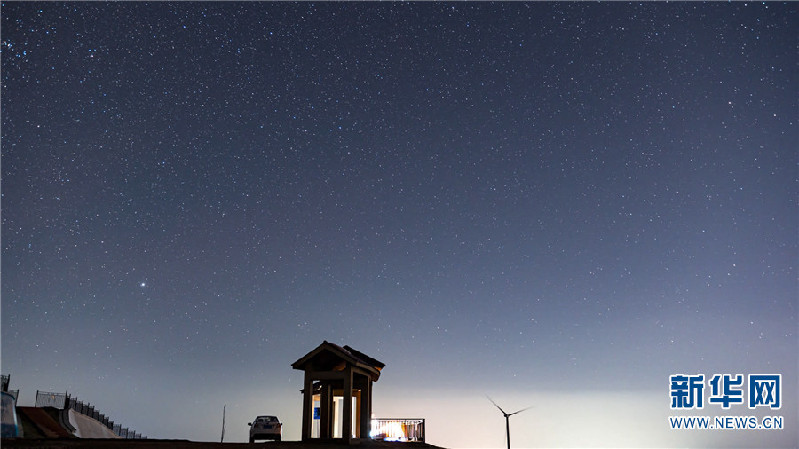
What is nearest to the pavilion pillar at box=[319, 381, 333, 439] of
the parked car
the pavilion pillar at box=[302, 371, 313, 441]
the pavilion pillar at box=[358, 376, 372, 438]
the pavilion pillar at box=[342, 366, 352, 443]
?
the pavilion pillar at box=[358, 376, 372, 438]

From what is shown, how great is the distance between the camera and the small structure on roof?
27.4 metres

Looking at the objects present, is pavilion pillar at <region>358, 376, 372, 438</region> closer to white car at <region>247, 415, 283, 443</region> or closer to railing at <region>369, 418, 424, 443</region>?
railing at <region>369, 418, 424, 443</region>

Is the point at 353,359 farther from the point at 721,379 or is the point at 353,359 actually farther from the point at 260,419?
the point at 721,379

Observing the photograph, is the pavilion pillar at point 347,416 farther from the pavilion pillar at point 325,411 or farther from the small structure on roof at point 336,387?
the pavilion pillar at point 325,411

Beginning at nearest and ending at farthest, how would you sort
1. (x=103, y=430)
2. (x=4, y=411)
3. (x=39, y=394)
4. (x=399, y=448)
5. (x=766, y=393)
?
(x=4, y=411) → (x=399, y=448) → (x=766, y=393) → (x=39, y=394) → (x=103, y=430)

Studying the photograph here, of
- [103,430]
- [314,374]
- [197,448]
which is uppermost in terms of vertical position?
[314,374]

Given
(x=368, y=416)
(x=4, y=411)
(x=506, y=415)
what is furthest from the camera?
(x=506, y=415)

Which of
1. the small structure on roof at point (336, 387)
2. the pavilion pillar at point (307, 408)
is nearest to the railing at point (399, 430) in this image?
the small structure on roof at point (336, 387)

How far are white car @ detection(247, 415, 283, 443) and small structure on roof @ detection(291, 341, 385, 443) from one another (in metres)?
3.09

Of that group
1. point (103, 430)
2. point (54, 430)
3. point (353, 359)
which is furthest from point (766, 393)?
point (103, 430)

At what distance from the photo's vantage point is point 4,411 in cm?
1596

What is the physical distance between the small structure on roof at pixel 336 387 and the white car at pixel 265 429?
3.09m

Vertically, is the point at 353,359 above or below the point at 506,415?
above

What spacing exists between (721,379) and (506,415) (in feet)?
115
